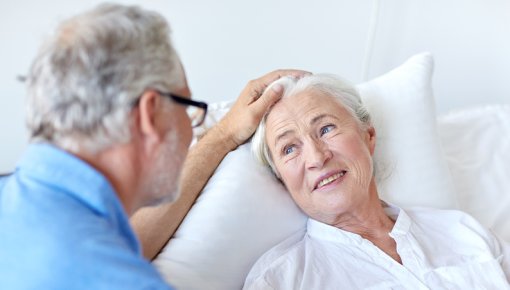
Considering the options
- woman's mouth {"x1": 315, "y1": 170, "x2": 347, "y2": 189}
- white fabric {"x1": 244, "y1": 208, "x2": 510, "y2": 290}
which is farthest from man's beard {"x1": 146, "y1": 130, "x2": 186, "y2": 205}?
woman's mouth {"x1": 315, "y1": 170, "x2": 347, "y2": 189}

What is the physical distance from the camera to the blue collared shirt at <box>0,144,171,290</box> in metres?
0.74

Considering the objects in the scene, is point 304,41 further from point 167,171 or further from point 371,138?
point 167,171

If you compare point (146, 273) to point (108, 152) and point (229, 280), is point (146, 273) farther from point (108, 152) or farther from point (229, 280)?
point (229, 280)

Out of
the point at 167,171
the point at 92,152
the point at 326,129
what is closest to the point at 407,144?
the point at 326,129

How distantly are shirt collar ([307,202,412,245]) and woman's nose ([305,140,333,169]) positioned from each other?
0.55 ft

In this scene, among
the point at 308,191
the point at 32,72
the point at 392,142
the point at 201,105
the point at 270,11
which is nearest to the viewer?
the point at 32,72

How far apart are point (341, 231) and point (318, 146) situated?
222 mm

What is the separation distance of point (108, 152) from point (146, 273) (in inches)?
7.5

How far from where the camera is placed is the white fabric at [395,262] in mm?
1393

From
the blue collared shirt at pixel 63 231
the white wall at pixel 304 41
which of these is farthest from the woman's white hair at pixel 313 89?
the blue collared shirt at pixel 63 231

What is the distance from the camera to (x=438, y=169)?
1.76 meters

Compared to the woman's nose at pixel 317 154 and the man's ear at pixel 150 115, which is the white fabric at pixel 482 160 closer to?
the woman's nose at pixel 317 154

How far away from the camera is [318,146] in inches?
57.9

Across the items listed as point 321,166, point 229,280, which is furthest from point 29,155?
point 321,166
